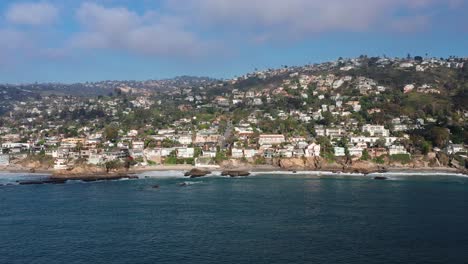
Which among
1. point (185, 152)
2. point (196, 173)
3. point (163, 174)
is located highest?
point (185, 152)

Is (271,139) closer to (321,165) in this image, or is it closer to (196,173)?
(321,165)

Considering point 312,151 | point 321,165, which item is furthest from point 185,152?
point 321,165

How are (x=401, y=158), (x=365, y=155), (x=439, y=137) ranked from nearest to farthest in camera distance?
(x=401, y=158), (x=365, y=155), (x=439, y=137)

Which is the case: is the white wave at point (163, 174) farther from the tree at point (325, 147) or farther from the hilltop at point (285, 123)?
the tree at point (325, 147)

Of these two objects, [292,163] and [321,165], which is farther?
[292,163]

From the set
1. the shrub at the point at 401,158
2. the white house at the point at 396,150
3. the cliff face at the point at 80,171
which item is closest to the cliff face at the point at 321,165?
the shrub at the point at 401,158

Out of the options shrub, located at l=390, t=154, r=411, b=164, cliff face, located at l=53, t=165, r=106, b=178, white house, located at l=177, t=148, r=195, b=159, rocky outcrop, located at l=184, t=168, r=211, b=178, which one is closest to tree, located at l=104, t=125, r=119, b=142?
white house, located at l=177, t=148, r=195, b=159

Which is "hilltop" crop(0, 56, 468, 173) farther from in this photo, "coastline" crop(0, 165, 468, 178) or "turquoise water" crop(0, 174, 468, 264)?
"turquoise water" crop(0, 174, 468, 264)

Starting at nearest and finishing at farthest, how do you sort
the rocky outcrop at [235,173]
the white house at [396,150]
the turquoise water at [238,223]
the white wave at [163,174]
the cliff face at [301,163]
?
1. the turquoise water at [238,223]
2. the rocky outcrop at [235,173]
3. the white wave at [163,174]
4. the cliff face at [301,163]
5. the white house at [396,150]

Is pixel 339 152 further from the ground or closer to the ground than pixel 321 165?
further from the ground

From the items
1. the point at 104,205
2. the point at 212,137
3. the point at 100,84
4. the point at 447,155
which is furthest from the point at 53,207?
the point at 100,84
